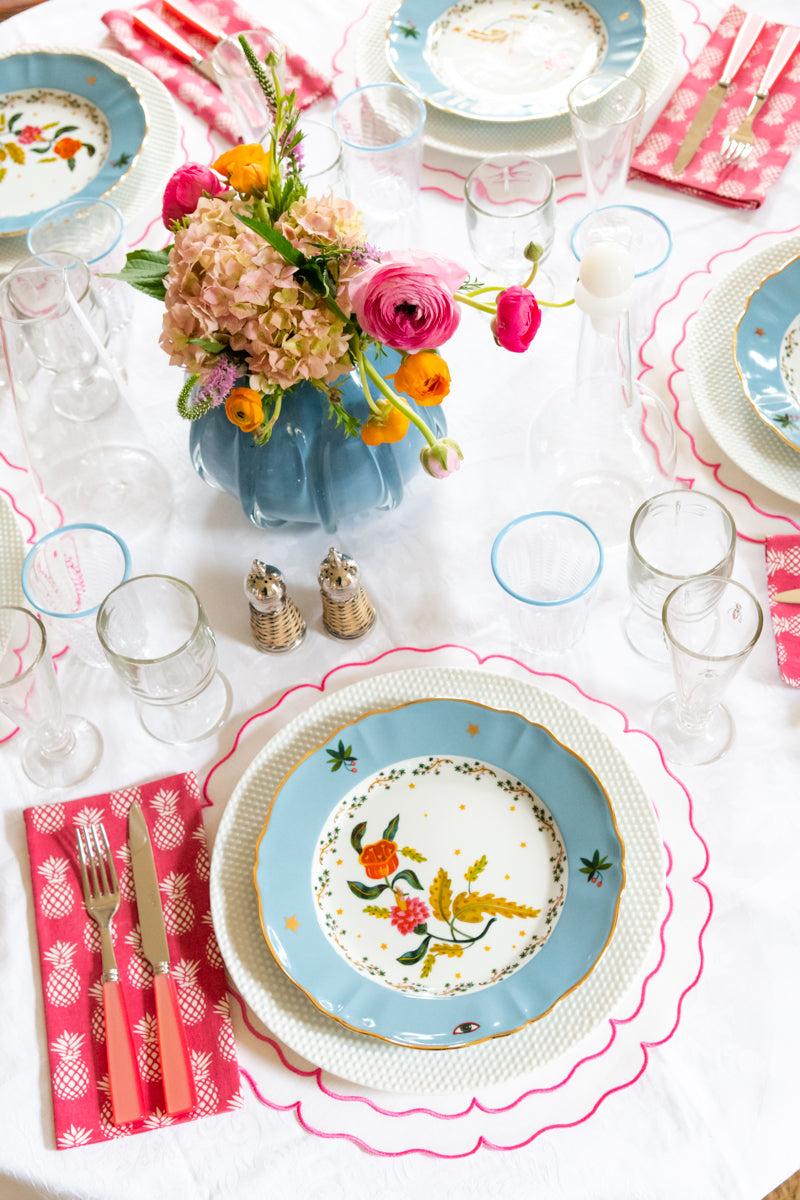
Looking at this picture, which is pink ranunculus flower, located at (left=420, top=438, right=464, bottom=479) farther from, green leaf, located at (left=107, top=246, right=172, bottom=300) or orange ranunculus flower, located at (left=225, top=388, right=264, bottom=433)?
green leaf, located at (left=107, top=246, right=172, bottom=300)

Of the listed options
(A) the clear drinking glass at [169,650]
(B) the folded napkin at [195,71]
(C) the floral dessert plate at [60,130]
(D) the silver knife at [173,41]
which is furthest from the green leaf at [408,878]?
(D) the silver knife at [173,41]

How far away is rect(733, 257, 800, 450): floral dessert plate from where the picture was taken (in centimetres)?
118

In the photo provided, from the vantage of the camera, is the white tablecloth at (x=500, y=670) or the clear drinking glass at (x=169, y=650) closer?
the white tablecloth at (x=500, y=670)

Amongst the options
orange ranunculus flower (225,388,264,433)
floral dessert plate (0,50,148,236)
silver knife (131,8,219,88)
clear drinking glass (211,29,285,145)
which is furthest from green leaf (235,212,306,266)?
silver knife (131,8,219,88)

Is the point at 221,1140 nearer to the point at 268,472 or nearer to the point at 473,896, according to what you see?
the point at 473,896

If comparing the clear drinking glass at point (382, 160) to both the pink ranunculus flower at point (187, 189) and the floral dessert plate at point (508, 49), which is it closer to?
the floral dessert plate at point (508, 49)

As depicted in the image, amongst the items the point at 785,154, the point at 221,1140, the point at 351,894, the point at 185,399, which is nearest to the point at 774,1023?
the point at 351,894

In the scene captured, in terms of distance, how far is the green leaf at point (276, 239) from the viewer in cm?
83

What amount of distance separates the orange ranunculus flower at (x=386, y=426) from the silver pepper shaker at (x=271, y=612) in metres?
0.20

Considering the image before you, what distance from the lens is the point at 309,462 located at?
107 centimetres

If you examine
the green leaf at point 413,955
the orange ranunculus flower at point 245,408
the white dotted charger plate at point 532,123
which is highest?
the white dotted charger plate at point 532,123

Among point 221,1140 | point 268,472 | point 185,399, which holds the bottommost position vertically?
point 221,1140

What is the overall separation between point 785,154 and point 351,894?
45.1 inches

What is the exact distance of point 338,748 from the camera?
39.8 inches
